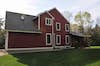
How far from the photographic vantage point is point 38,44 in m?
25.9

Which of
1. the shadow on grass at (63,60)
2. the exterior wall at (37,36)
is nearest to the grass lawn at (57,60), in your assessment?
the shadow on grass at (63,60)

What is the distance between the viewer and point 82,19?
182 ft

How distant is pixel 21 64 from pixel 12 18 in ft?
45.0

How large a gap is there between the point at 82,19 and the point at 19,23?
114 feet

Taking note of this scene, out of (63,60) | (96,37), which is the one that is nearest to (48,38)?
(63,60)

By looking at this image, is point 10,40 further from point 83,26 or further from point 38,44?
point 83,26

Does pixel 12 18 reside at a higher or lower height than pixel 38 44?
higher

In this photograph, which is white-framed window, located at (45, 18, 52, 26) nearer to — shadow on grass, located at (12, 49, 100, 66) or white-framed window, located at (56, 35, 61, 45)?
white-framed window, located at (56, 35, 61, 45)

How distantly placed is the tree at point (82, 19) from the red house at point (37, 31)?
82.1ft

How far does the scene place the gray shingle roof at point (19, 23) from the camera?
23.4 meters

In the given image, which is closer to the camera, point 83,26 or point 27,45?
point 27,45

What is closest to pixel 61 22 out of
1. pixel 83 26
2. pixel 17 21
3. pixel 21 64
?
pixel 17 21

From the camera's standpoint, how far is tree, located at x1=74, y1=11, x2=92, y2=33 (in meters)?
54.8

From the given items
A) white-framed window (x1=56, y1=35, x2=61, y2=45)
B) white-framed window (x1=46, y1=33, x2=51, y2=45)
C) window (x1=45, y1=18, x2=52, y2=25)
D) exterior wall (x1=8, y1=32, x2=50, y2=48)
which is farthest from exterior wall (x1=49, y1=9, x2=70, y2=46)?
exterior wall (x1=8, y1=32, x2=50, y2=48)
